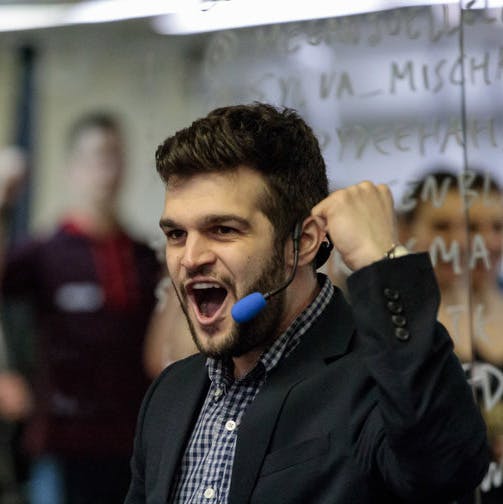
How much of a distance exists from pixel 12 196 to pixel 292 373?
210 centimetres

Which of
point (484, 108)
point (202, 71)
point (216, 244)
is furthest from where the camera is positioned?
point (202, 71)

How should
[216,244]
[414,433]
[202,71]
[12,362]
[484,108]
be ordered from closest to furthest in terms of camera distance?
[414,433] → [216,244] → [484,108] → [202,71] → [12,362]

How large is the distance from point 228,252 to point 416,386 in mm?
453

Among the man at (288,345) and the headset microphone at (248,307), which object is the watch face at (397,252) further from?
the headset microphone at (248,307)

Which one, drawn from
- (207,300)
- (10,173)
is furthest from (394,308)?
(10,173)

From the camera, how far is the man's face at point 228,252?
1.79 meters

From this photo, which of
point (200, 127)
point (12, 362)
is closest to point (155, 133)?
point (12, 362)

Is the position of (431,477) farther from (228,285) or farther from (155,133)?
(155,133)

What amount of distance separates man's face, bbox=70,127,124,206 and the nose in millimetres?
1768

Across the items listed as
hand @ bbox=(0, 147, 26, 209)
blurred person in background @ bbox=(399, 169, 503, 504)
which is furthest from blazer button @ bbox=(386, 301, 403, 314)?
hand @ bbox=(0, 147, 26, 209)

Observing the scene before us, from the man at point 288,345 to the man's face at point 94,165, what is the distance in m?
1.59

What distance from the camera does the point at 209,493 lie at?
5.76ft

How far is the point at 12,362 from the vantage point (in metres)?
3.58

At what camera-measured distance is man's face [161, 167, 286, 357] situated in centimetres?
179
